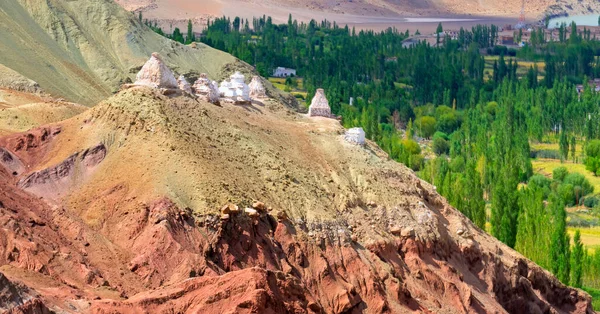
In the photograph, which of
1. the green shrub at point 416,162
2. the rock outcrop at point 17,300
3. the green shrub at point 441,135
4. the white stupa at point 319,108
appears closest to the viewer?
the rock outcrop at point 17,300

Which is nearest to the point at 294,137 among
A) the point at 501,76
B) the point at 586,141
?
the point at 586,141

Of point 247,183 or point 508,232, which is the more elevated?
point 247,183

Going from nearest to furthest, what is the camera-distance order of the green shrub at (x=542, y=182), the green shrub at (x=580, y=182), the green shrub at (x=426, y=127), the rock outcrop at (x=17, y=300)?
the rock outcrop at (x=17, y=300) → the green shrub at (x=542, y=182) → the green shrub at (x=580, y=182) → the green shrub at (x=426, y=127)

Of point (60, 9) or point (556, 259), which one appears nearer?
point (556, 259)

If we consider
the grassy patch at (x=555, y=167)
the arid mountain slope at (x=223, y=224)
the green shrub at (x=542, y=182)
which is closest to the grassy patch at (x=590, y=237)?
the green shrub at (x=542, y=182)

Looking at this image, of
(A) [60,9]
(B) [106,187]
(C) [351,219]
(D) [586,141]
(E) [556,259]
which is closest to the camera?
(B) [106,187]

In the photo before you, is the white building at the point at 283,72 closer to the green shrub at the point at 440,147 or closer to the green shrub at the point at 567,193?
the green shrub at the point at 440,147

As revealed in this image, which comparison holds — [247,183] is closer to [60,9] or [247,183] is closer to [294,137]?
[294,137]
